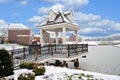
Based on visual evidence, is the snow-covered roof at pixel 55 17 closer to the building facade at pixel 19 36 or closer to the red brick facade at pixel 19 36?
the building facade at pixel 19 36

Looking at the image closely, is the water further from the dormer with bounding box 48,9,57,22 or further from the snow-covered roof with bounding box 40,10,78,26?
the dormer with bounding box 48,9,57,22

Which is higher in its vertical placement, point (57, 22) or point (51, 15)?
point (51, 15)

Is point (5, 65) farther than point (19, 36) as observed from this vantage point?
No

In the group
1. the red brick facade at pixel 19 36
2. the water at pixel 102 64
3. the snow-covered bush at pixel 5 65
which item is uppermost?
the red brick facade at pixel 19 36

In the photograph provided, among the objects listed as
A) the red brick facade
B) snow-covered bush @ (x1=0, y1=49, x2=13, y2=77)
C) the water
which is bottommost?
the water

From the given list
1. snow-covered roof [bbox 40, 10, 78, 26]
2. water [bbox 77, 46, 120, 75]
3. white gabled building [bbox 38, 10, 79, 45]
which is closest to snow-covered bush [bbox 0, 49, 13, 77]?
white gabled building [bbox 38, 10, 79, 45]

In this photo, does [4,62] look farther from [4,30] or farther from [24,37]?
[4,30]

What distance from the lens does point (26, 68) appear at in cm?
1059

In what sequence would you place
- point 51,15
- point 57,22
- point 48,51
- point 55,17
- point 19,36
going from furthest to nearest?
1. point 19,36
2. point 51,15
3. point 55,17
4. point 57,22
5. point 48,51

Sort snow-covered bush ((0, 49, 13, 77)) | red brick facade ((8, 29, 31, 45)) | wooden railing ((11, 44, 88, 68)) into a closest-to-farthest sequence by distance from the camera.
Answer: snow-covered bush ((0, 49, 13, 77)) < wooden railing ((11, 44, 88, 68)) < red brick facade ((8, 29, 31, 45))

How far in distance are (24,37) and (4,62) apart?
127 ft

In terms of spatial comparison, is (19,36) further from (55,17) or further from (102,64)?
(102,64)

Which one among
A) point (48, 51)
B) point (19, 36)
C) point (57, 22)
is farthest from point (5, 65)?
point (19, 36)

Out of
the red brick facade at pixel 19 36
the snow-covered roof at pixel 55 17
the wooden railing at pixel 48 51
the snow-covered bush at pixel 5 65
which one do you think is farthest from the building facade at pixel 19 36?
the snow-covered bush at pixel 5 65
